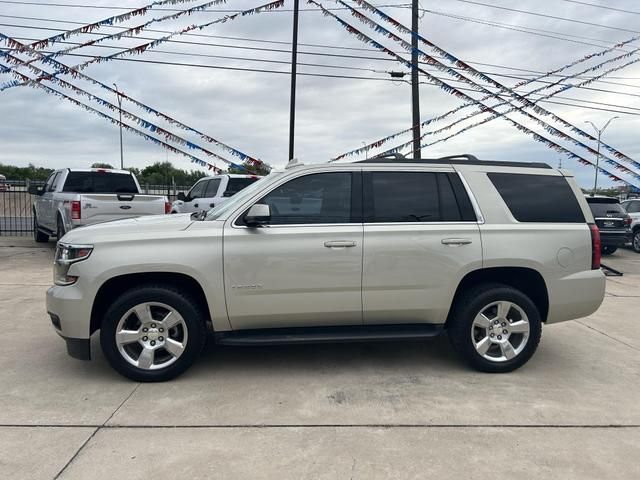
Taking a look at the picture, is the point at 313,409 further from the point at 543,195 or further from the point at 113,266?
the point at 543,195

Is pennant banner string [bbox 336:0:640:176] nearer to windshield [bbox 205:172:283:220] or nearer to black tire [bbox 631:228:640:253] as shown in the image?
black tire [bbox 631:228:640:253]

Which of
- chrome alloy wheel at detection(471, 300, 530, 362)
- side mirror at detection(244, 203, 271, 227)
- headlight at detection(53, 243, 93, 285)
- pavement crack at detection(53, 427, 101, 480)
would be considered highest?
side mirror at detection(244, 203, 271, 227)

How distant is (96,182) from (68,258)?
7.89m

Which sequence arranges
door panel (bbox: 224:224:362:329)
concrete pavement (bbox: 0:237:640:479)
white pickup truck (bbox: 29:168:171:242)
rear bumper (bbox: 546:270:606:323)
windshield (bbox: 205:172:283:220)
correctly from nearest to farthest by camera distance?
concrete pavement (bbox: 0:237:640:479)
door panel (bbox: 224:224:362:329)
windshield (bbox: 205:172:283:220)
rear bumper (bbox: 546:270:606:323)
white pickup truck (bbox: 29:168:171:242)

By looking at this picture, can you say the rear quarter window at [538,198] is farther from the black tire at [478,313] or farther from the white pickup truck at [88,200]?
the white pickup truck at [88,200]

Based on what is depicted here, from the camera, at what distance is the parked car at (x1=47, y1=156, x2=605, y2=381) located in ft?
13.4

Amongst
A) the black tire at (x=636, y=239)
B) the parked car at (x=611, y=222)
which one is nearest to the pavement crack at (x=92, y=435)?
the parked car at (x=611, y=222)

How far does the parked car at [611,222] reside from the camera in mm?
13727

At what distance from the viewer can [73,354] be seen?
4137 mm

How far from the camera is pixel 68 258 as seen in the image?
4.09 metres

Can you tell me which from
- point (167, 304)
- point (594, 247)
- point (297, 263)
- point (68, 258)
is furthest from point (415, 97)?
point (68, 258)

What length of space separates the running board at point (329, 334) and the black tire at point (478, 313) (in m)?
0.19

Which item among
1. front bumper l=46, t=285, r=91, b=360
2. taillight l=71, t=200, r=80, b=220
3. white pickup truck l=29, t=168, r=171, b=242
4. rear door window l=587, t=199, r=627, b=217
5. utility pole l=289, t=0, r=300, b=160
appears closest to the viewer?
front bumper l=46, t=285, r=91, b=360

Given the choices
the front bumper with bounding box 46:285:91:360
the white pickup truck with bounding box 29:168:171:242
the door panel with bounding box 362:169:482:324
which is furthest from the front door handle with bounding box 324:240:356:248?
the white pickup truck with bounding box 29:168:171:242
